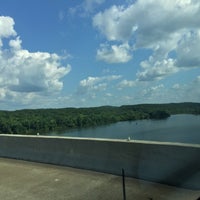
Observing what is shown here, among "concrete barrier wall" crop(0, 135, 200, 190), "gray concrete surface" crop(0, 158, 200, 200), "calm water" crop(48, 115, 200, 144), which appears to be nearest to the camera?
"gray concrete surface" crop(0, 158, 200, 200)

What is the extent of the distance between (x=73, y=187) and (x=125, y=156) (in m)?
1.58

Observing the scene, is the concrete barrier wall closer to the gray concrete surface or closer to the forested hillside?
the gray concrete surface

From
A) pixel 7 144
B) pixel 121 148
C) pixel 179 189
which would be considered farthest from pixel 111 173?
pixel 7 144

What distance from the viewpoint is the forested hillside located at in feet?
174

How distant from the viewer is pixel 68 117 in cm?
7069

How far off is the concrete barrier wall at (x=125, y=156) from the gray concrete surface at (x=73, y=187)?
23 cm

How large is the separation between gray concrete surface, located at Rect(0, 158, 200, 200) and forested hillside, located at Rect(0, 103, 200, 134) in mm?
37438

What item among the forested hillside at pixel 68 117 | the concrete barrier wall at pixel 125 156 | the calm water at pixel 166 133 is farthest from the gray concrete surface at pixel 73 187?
the forested hillside at pixel 68 117

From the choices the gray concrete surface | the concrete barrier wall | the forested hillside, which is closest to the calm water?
the forested hillside

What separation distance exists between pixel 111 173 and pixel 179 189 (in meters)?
2.34

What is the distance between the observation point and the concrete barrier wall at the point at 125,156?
7.80 metres

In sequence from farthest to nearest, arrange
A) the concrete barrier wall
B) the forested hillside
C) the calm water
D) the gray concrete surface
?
the forested hillside, the calm water, the concrete barrier wall, the gray concrete surface

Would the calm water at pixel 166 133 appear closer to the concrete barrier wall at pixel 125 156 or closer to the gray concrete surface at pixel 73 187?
the concrete barrier wall at pixel 125 156

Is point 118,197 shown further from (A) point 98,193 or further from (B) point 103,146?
(B) point 103,146
